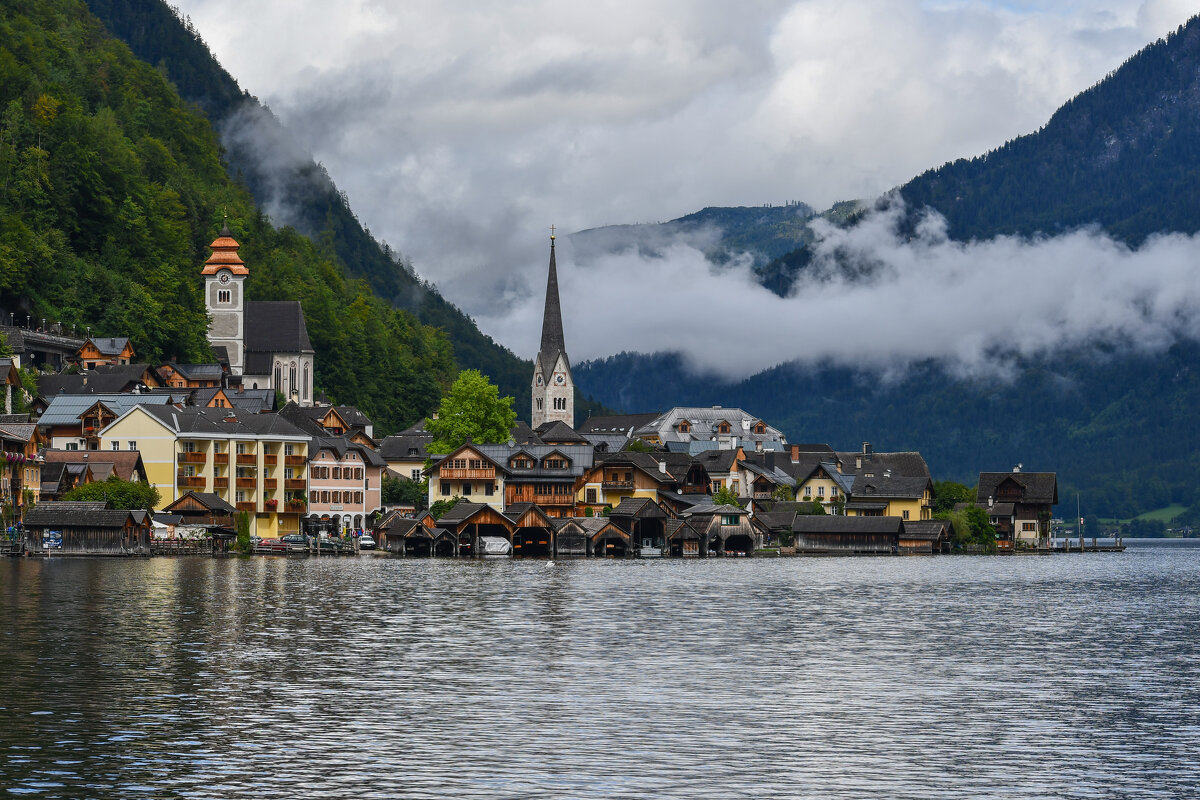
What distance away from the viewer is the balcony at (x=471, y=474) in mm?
153500

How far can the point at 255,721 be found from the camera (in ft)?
127

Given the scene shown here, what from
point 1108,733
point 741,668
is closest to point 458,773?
point 1108,733

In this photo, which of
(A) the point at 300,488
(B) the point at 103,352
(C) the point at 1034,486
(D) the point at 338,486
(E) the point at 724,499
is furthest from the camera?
(C) the point at 1034,486

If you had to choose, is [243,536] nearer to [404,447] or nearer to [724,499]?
[724,499]

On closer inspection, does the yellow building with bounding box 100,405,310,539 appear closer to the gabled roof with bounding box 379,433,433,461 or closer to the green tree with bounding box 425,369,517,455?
the green tree with bounding box 425,369,517,455

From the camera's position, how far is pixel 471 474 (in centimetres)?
15362

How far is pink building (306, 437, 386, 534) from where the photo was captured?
15512 cm

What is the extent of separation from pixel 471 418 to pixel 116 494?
50.6 meters

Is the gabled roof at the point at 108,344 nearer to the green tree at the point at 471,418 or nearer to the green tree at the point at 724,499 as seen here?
the green tree at the point at 471,418

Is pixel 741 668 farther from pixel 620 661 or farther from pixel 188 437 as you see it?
pixel 188 437

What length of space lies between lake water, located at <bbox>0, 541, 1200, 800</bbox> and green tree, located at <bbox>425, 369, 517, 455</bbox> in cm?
8637

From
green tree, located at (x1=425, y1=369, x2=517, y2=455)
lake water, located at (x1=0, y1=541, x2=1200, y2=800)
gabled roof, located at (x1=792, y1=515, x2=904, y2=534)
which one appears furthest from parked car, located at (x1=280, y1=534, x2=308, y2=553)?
lake water, located at (x1=0, y1=541, x2=1200, y2=800)

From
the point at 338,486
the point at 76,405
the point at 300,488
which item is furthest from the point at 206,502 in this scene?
the point at 338,486

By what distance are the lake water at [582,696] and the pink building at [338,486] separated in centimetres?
7131
